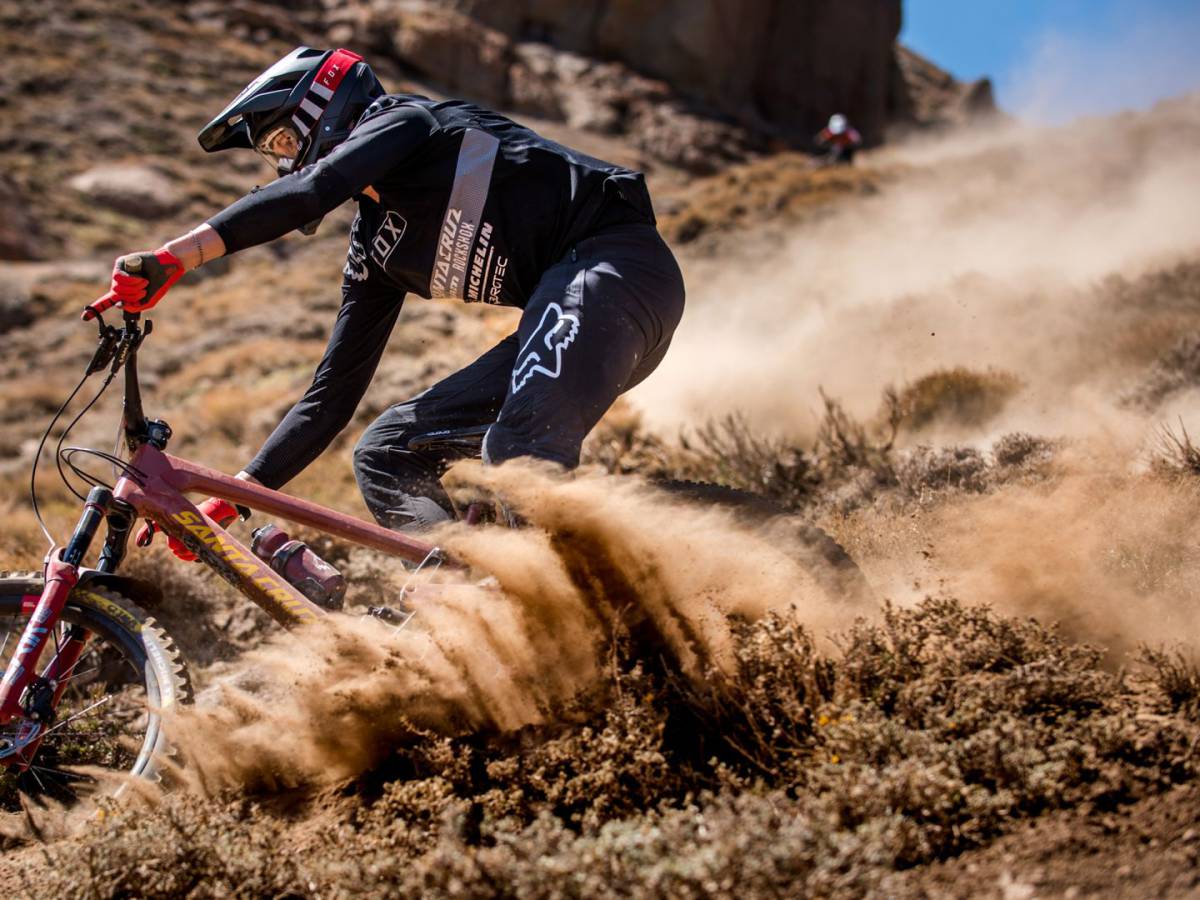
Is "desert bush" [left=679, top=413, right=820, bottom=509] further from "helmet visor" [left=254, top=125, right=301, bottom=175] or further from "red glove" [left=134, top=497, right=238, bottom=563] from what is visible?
"helmet visor" [left=254, top=125, right=301, bottom=175]

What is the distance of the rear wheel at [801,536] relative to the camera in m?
3.49

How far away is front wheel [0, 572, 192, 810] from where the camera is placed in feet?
12.0

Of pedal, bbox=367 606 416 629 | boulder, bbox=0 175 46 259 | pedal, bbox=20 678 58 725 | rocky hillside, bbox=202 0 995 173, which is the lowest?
boulder, bbox=0 175 46 259

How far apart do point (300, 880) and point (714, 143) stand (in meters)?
36.8

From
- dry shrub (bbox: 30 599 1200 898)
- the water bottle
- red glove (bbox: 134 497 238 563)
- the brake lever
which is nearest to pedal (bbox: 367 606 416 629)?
the water bottle

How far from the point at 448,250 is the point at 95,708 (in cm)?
242

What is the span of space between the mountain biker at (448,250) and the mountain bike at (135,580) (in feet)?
0.47

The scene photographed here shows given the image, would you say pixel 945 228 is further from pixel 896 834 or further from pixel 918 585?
pixel 896 834

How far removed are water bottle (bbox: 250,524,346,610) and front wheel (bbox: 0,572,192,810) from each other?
1.56 ft

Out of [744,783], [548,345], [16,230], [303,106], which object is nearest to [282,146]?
[303,106]

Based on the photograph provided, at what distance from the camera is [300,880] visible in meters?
2.85

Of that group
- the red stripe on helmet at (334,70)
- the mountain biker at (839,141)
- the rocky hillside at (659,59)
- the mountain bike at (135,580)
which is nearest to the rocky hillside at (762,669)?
the mountain bike at (135,580)

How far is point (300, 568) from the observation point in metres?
3.79

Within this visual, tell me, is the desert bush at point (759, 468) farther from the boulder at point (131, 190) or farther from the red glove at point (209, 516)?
the boulder at point (131, 190)
